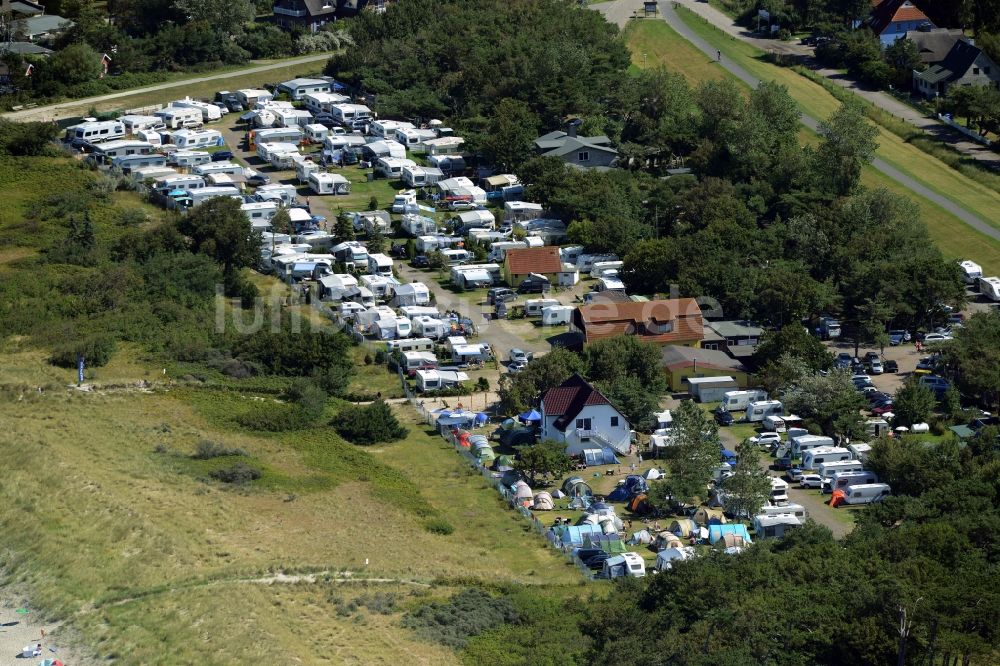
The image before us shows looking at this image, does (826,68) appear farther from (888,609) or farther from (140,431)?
(888,609)

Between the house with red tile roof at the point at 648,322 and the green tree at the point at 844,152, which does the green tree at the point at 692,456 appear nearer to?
the house with red tile roof at the point at 648,322

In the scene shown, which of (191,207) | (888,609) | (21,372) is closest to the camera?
(888,609)

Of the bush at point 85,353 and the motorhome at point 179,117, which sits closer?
the bush at point 85,353

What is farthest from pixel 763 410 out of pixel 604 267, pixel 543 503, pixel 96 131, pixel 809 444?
pixel 96 131

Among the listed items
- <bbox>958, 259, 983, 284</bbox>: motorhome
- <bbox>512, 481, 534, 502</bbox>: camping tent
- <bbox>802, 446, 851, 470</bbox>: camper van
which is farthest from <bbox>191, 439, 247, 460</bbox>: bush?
<bbox>958, 259, 983, 284</bbox>: motorhome

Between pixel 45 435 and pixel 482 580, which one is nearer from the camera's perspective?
pixel 482 580

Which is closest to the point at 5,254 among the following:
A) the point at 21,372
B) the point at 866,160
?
the point at 21,372

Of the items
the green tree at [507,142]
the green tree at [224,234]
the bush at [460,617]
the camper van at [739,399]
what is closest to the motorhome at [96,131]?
the green tree at [224,234]
